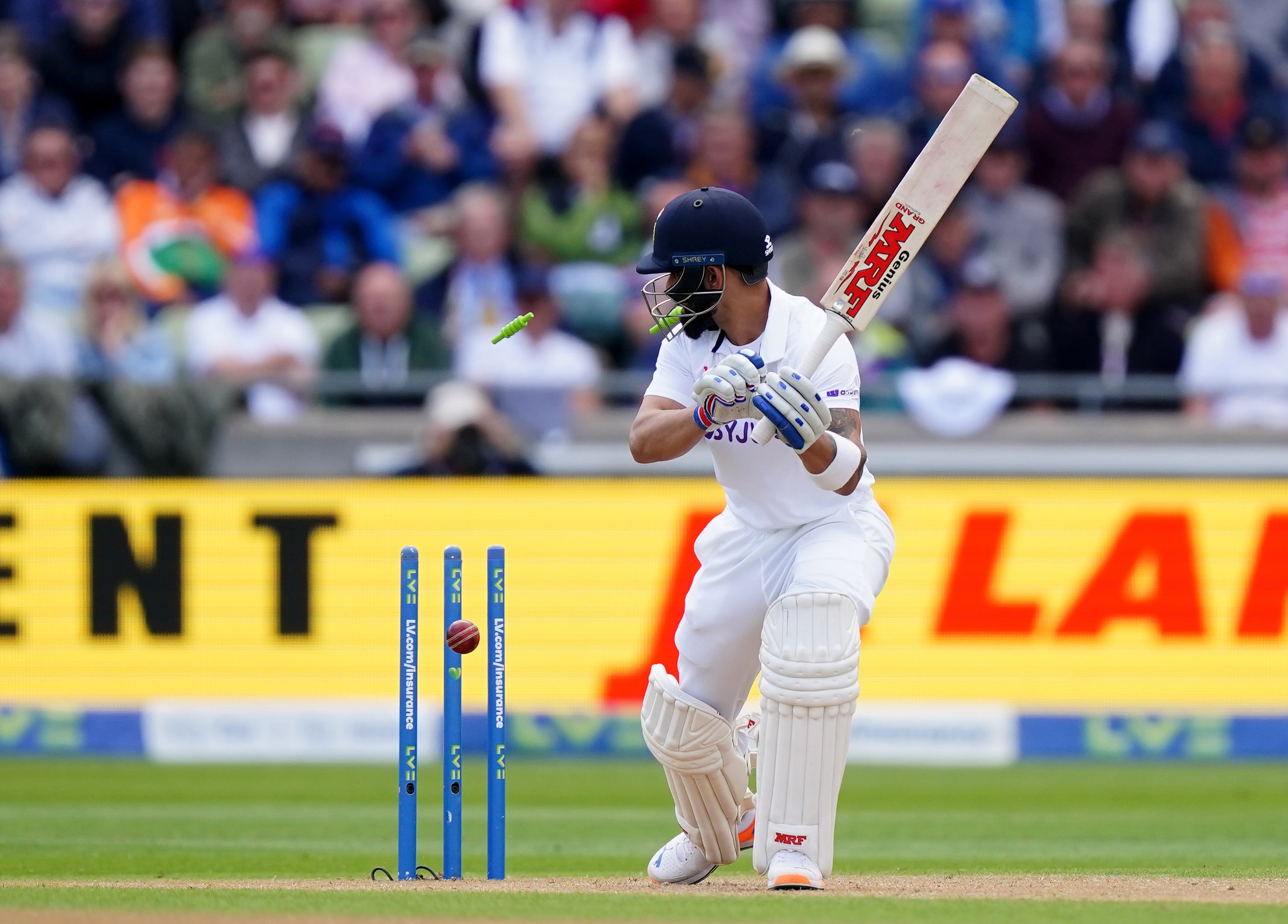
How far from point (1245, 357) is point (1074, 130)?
2026 millimetres

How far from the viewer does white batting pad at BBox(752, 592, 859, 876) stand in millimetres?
5176

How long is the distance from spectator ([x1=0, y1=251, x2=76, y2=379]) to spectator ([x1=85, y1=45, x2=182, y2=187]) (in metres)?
1.51

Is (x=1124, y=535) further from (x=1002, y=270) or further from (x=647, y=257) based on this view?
(x=647, y=257)

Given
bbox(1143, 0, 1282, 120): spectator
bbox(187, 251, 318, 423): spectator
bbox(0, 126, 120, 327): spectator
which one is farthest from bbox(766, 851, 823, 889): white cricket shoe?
bbox(1143, 0, 1282, 120): spectator

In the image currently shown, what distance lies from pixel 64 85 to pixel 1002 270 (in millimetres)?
5857

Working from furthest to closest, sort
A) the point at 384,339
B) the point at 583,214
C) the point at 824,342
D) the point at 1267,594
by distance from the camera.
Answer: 1. the point at 583,214
2. the point at 384,339
3. the point at 1267,594
4. the point at 824,342

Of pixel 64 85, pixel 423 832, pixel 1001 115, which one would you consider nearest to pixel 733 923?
pixel 1001 115

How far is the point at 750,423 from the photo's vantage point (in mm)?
5348

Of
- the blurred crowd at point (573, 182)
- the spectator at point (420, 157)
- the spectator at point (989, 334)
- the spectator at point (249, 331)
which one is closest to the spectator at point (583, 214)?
the blurred crowd at point (573, 182)

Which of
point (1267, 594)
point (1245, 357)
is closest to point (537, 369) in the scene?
point (1245, 357)

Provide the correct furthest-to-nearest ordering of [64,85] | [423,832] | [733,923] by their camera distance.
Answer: [64,85] → [423,832] → [733,923]

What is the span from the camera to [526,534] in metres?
10.0

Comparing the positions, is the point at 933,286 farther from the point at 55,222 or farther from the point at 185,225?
the point at 55,222

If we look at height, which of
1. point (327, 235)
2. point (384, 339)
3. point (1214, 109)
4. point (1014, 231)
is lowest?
point (384, 339)
